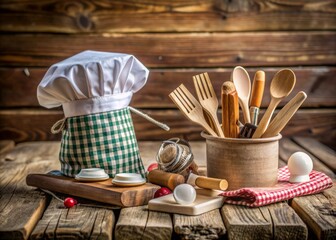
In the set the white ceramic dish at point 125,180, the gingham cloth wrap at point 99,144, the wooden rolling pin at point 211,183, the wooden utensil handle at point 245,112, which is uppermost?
the wooden utensil handle at point 245,112

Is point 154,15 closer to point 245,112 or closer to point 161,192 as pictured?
point 245,112

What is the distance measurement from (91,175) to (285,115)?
511mm

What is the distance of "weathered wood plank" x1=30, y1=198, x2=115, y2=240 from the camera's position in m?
1.22

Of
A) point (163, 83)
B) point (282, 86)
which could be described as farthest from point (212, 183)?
point (163, 83)

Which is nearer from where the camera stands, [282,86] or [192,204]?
[192,204]

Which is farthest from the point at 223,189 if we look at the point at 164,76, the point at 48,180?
the point at 164,76

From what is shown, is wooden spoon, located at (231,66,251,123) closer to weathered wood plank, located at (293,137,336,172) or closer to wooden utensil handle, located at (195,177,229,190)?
wooden utensil handle, located at (195,177,229,190)

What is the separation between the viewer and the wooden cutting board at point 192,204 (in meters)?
1.33

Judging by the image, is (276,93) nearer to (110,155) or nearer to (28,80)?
(110,155)

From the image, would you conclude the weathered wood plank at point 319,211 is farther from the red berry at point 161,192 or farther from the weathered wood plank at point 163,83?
the weathered wood plank at point 163,83

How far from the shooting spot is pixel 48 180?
5.11ft

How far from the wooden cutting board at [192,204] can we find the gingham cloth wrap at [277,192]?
0.11 ft

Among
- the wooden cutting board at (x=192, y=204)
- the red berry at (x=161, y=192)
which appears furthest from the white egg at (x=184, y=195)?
the red berry at (x=161, y=192)

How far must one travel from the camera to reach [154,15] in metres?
2.47
